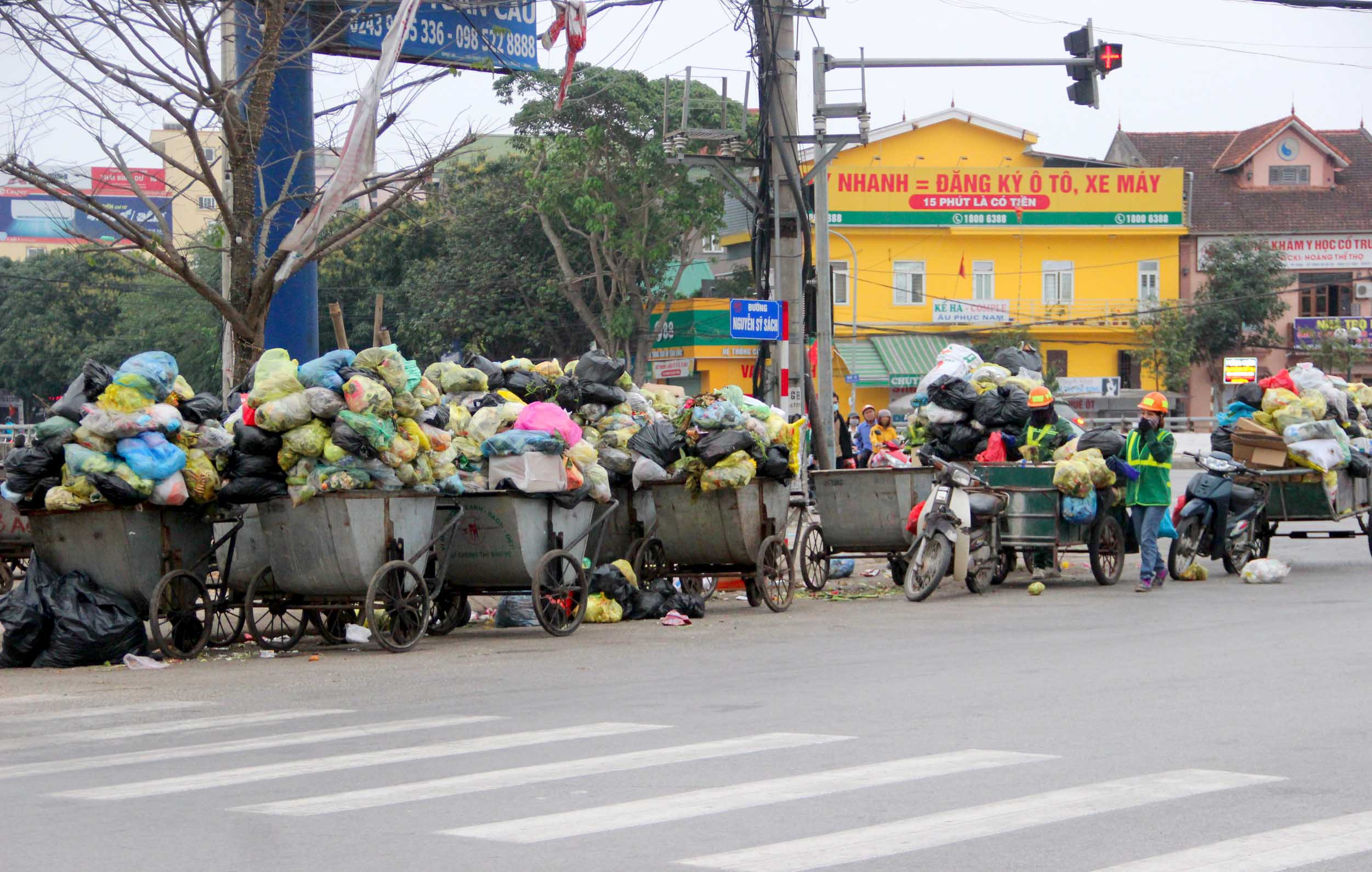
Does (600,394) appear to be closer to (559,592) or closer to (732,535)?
(732,535)

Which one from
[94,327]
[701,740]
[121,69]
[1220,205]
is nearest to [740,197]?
[121,69]

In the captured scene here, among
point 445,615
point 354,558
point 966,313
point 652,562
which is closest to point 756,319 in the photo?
point 652,562

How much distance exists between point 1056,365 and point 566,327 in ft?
55.5

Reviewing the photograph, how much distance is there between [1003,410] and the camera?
16672mm

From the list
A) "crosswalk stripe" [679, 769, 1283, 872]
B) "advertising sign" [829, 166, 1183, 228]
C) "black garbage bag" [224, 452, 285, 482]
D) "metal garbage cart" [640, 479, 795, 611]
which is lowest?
"crosswalk stripe" [679, 769, 1283, 872]

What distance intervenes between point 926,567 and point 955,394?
8.73 feet

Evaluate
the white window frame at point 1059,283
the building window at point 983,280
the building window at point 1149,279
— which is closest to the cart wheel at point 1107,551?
the building window at point 983,280

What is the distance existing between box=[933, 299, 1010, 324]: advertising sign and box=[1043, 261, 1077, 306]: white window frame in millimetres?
1744

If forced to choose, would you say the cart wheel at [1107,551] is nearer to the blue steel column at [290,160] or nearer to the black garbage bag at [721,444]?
the black garbage bag at [721,444]

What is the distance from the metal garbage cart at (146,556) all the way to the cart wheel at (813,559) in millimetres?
6333

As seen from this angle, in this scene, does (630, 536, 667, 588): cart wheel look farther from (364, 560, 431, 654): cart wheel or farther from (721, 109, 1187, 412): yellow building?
(721, 109, 1187, 412): yellow building

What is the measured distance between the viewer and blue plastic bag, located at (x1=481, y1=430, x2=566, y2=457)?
40.1ft

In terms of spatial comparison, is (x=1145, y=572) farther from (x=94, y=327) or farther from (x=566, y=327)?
(x=94, y=327)

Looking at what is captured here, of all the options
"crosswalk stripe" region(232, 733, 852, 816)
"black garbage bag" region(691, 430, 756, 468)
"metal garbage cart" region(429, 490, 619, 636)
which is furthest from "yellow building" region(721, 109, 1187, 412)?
"crosswalk stripe" region(232, 733, 852, 816)
